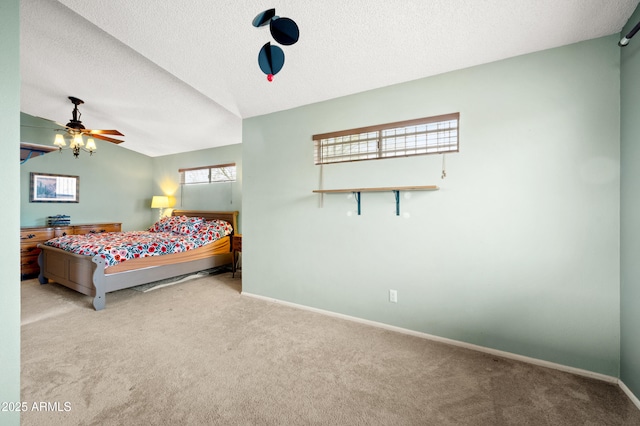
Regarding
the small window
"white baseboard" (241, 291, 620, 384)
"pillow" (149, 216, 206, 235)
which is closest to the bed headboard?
"pillow" (149, 216, 206, 235)

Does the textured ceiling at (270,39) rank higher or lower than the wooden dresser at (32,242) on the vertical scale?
higher

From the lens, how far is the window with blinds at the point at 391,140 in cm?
223

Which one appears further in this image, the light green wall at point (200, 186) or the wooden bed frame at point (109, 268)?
the light green wall at point (200, 186)

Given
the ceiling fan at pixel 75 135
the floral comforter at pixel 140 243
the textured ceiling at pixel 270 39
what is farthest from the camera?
the ceiling fan at pixel 75 135

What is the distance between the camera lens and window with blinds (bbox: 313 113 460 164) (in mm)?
2230

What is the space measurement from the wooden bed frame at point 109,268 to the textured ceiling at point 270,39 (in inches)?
88.8

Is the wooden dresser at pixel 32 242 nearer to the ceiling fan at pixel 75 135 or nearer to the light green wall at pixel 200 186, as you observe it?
the ceiling fan at pixel 75 135

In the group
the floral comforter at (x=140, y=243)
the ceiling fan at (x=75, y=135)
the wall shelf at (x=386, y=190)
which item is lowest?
the floral comforter at (x=140, y=243)

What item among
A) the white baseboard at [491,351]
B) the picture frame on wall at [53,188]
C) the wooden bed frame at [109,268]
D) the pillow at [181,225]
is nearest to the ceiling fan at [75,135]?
the picture frame on wall at [53,188]

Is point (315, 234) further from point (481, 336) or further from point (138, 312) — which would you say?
point (138, 312)

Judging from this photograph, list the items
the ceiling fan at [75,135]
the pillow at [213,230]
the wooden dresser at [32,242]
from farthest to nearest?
the pillow at [213,230] < the wooden dresser at [32,242] < the ceiling fan at [75,135]

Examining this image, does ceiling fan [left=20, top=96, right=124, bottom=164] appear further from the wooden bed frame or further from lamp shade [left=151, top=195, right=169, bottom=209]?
lamp shade [left=151, top=195, right=169, bottom=209]

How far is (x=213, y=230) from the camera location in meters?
4.47

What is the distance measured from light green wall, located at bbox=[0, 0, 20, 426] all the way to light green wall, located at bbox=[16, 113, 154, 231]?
5.00 metres
